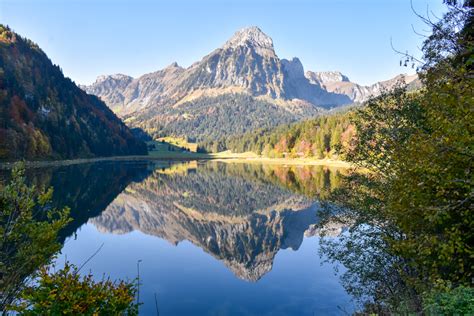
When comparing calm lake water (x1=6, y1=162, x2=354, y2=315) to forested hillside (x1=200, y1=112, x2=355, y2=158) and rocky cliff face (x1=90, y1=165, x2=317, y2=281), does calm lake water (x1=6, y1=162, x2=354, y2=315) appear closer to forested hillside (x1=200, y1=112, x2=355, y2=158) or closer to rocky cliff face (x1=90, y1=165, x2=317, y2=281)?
rocky cliff face (x1=90, y1=165, x2=317, y2=281)

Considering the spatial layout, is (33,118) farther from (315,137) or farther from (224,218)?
(315,137)

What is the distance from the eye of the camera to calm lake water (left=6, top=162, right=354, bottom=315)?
28.2 m

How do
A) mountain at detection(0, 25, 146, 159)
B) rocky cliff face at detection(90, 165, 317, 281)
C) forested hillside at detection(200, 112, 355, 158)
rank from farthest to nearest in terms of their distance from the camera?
forested hillside at detection(200, 112, 355, 158) → mountain at detection(0, 25, 146, 159) → rocky cliff face at detection(90, 165, 317, 281)

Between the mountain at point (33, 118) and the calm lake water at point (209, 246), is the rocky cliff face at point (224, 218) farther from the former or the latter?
the mountain at point (33, 118)

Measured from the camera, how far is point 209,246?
4775cm

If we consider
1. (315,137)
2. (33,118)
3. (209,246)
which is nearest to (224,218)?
(209,246)

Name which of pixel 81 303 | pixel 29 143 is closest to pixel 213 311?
pixel 81 303

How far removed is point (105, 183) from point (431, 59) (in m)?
96.6

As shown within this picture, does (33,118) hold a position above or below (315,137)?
above

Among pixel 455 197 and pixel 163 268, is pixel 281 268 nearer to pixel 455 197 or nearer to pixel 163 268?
pixel 163 268

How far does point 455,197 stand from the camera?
12273 millimetres

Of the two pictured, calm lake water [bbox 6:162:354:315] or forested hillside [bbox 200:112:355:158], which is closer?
calm lake water [bbox 6:162:354:315]

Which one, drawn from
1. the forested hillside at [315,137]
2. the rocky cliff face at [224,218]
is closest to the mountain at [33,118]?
the rocky cliff face at [224,218]

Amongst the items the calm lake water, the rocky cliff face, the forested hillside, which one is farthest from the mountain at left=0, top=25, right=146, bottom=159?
the forested hillside
